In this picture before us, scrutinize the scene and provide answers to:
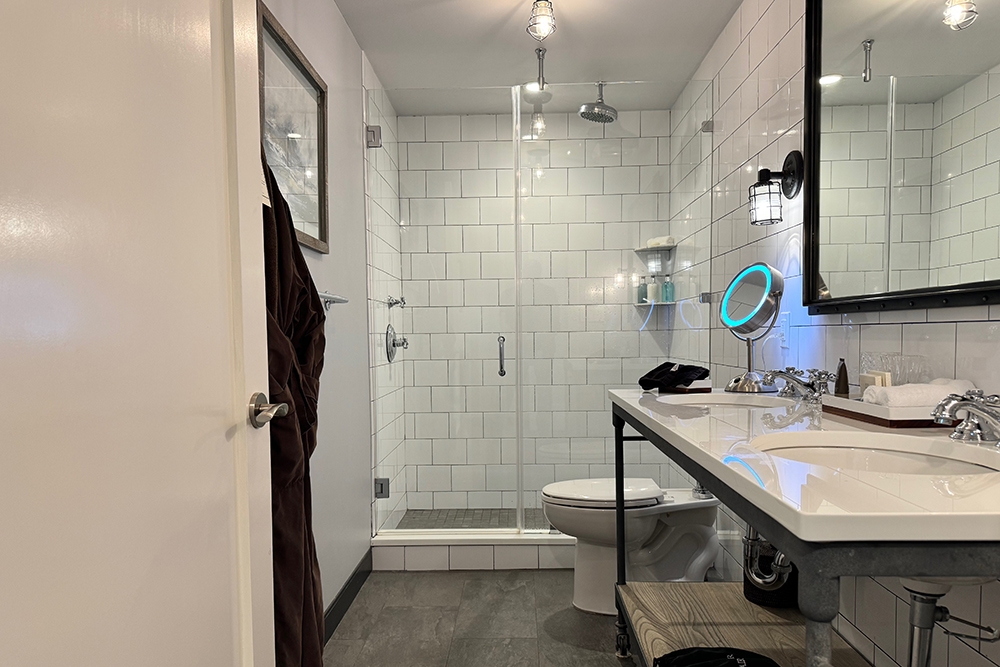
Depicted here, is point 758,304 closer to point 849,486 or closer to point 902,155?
point 902,155

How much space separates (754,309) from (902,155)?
608 mm

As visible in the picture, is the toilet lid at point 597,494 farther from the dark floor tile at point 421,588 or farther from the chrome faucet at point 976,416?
the chrome faucet at point 976,416

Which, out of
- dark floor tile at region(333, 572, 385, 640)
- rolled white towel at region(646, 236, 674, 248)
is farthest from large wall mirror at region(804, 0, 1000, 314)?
dark floor tile at region(333, 572, 385, 640)

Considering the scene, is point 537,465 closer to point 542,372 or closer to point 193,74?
point 542,372

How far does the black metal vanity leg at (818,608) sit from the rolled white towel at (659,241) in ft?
7.70

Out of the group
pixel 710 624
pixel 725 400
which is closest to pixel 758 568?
pixel 710 624

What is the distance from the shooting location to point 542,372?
2.94 metres

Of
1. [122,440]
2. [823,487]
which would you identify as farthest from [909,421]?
[122,440]

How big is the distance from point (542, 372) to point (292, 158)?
155 cm

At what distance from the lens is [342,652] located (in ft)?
6.69

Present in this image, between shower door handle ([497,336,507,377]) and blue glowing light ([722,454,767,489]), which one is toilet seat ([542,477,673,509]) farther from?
blue glowing light ([722,454,767,489])

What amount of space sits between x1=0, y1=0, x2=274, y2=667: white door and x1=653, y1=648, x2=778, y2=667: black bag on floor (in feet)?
2.92

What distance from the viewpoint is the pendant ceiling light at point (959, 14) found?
3.89ft

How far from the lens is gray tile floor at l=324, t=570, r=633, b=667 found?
1987 millimetres
